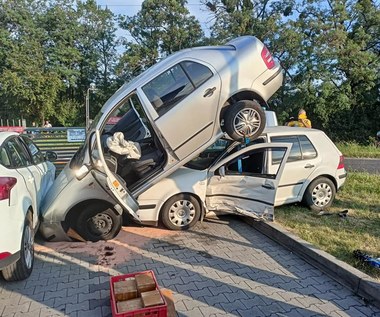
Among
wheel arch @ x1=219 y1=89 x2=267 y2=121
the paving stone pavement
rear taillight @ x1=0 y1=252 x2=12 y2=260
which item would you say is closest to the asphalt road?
wheel arch @ x1=219 y1=89 x2=267 y2=121

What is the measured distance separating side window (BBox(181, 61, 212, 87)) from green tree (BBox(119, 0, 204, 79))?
21.2 m

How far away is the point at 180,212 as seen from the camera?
5.37m

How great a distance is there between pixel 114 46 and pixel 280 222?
33731 millimetres

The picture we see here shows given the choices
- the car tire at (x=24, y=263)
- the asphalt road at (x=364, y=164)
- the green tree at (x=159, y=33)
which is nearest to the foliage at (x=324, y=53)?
the green tree at (x=159, y=33)

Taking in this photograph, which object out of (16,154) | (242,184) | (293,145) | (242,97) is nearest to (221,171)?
(242,184)

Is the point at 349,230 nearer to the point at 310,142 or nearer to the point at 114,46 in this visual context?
the point at 310,142

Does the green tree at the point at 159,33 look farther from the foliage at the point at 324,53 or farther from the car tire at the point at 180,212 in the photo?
the car tire at the point at 180,212

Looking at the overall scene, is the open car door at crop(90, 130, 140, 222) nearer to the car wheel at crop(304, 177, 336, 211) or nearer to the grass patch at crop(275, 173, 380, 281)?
the grass patch at crop(275, 173, 380, 281)

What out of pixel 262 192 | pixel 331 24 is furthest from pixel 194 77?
pixel 331 24

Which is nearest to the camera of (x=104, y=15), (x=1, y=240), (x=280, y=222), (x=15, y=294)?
(x=1, y=240)

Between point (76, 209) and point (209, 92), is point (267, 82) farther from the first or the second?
point (76, 209)

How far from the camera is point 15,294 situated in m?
3.55

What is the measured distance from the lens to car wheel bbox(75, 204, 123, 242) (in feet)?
16.3

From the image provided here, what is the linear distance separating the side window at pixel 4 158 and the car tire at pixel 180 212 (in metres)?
2.29
